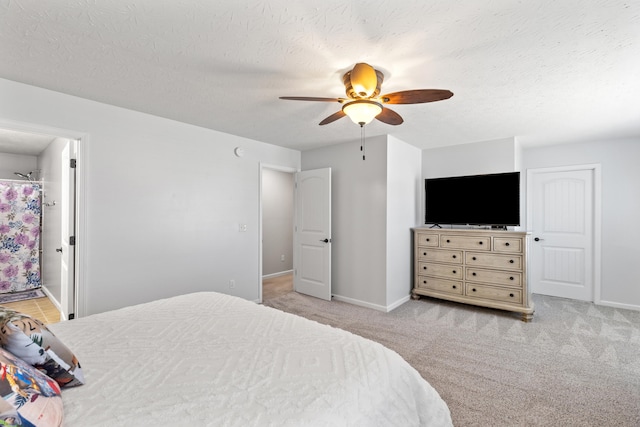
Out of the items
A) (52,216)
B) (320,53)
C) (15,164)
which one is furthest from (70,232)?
(15,164)

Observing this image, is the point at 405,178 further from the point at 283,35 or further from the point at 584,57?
the point at 283,35

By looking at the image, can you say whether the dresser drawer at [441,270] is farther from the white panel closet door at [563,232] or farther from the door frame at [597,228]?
the door frame at [597,228]

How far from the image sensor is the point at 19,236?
457 centimetres

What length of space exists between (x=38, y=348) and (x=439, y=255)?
417 centimetres

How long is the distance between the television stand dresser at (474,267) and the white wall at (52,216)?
4.67m

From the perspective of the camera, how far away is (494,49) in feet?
6.15

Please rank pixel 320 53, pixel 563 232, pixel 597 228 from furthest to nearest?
pixel 563 232
pixel 597 228
pixel 320 53

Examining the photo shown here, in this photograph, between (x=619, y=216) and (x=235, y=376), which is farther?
(x=619, y=216)

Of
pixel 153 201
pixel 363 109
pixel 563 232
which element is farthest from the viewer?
pixel 563 232

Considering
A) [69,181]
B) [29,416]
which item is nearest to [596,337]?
[29,416]

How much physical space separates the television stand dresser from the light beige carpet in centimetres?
17

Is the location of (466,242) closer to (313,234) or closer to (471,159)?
(471,159)

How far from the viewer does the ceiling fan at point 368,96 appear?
6.34ft

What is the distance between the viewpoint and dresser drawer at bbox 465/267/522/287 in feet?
12.1
